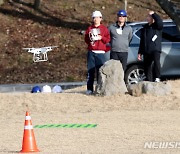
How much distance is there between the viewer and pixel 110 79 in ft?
50.4

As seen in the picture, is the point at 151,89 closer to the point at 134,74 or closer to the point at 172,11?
the point at 134,74

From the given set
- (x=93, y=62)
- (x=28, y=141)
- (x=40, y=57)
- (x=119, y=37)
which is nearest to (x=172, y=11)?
(x=119, y=37)

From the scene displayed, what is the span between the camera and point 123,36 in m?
15.9

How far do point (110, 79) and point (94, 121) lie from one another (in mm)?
2628

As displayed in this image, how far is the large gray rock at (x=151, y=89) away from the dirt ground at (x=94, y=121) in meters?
0.14

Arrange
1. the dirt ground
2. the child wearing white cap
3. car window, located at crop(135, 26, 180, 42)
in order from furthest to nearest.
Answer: car window, located at crop(135, 26, 180, 42)
the child wearing white cap
the dirt ground

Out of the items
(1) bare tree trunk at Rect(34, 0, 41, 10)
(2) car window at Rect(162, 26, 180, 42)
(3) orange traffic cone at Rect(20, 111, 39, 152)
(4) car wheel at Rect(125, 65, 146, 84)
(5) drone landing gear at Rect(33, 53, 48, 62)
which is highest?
(1) bare tree trunk at Rect(34, 0, 41, 10)

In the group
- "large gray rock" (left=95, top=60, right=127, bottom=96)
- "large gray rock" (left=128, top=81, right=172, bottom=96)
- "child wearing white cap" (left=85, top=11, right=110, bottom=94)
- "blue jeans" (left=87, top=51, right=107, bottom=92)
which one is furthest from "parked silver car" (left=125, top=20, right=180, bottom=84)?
"large gray rock" (left=128, top=81, right=172, bottom=96)

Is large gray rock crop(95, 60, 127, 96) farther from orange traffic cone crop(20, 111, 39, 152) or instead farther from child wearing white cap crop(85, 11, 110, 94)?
orange traffic cone crop(20, 111, 39, 152)

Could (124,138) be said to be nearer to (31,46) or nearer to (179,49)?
(179,49)

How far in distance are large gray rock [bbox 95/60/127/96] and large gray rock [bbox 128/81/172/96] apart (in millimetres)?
370

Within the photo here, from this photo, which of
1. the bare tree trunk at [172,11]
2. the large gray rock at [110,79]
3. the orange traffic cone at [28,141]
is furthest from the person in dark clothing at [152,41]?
the orange traffic cone at [28,141]

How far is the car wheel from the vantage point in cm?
1812

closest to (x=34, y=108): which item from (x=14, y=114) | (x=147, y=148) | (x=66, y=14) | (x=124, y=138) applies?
(x=14, y=114)
